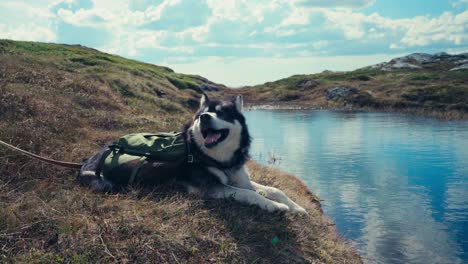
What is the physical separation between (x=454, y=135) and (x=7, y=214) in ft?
96.6

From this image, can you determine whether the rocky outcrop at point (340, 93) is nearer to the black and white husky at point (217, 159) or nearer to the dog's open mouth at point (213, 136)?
the black and white husky at point (217, 159)

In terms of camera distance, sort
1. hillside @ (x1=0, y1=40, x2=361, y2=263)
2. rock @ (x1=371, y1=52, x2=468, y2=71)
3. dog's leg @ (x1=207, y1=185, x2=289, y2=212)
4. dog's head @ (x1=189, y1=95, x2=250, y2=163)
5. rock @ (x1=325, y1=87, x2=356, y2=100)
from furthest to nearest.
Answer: rock @ (x1=371, y1=52, x2=468, y2=71), rock @ (x1=325, y1=87, x2=356, y2=100), dog's leg @ (x1=207, y1=185, x2=289, y2=212), dog's head @ (x1=189, y1=95, x2=250, y2=163), hillside @ (x1=0, y1=40, x2=361, y2=263)

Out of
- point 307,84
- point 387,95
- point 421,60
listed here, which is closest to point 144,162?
point 387,95

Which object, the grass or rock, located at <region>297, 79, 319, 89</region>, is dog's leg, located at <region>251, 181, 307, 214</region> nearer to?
the grass

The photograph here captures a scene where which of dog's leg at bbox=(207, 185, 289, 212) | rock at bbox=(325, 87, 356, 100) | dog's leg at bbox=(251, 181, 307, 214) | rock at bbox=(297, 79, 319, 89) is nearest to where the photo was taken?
dog's leg at bbox=(207, 185, 289, 212)


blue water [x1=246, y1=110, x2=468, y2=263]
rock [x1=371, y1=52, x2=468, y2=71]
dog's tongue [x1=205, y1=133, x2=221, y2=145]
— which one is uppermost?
rock [x1=371, y1=52, x2=468, y2=71]

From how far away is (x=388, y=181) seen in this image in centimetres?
1823

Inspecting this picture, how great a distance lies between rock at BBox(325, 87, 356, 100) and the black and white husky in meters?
58.5

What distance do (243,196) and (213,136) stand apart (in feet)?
4.15

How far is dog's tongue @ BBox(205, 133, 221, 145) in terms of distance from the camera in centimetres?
805

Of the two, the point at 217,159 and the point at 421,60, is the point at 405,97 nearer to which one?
the point at 217,159

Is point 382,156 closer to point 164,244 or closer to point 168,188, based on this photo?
point 168,188

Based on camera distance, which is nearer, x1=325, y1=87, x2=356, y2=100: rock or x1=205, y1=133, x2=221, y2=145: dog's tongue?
x1=205, y1=133, x2=221, y2=145: dog's tongue

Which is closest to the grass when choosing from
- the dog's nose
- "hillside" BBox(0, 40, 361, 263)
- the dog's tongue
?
"hillside" BBox(0, 40, 361, 263)
